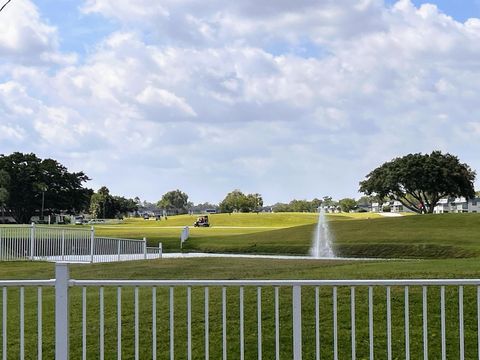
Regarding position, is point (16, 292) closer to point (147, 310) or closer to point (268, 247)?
point (147, 310)

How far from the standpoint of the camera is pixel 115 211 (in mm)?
152500

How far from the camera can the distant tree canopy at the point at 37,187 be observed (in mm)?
103625

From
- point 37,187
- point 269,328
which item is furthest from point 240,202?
point 269,328

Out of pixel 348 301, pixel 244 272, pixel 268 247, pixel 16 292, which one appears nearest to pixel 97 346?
pixel 348 301

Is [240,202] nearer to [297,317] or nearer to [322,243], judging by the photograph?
[322,243]

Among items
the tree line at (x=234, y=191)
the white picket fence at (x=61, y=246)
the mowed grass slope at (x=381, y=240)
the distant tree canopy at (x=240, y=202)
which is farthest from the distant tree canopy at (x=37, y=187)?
the white picket fence at (x=61, y=246)

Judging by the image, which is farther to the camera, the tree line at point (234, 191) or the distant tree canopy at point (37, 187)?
the distant tree canopy at point (37, 187)

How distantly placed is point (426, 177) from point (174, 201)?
122574 mm

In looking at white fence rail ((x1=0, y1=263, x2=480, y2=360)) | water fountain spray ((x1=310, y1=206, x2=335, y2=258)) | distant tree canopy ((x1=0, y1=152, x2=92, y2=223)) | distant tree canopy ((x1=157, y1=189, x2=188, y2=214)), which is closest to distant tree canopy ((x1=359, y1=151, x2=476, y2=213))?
water fountain spray ((x1=310, y1=206, x2=335, y2=258))

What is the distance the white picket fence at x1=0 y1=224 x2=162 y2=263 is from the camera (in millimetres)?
26625

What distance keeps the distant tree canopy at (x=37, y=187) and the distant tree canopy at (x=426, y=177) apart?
165 ft

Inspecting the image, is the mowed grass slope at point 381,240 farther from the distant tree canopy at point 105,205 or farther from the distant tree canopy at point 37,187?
the distant tree canopy at point 105,205

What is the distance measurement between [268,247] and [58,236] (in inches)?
515

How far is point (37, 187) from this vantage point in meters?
103
